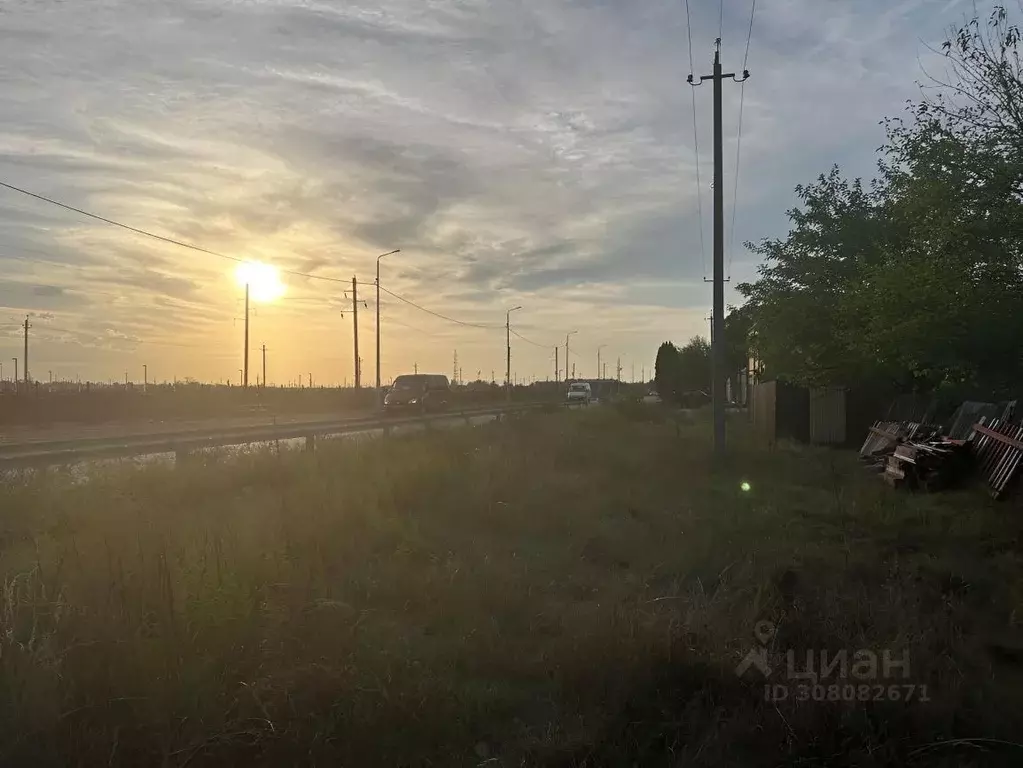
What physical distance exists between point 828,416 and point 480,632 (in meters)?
19.7

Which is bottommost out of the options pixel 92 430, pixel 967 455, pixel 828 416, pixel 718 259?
pixel 92 430

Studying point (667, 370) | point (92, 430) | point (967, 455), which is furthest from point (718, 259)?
point (667, 370)

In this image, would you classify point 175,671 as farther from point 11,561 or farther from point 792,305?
point 792,305

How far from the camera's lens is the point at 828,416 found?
890 inches

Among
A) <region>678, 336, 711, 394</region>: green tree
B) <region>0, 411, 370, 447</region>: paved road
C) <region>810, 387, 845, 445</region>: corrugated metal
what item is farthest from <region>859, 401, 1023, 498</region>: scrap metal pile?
<region>678, 336, 711, 394</region>: green tree

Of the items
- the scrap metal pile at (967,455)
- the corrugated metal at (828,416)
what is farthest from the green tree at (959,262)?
the corrugated metal at (828,416)

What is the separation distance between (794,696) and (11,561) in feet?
20.0

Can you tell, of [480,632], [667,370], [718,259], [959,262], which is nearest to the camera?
[480,632]

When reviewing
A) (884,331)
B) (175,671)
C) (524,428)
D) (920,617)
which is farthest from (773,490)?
(524,428)

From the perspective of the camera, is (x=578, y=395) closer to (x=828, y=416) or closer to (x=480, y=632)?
(x=828, y=416)

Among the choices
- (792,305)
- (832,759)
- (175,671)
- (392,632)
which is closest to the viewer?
(832,759)

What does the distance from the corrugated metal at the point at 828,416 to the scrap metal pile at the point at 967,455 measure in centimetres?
700

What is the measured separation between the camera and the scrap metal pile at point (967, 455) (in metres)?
11.3

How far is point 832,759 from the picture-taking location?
3902 millimetres
